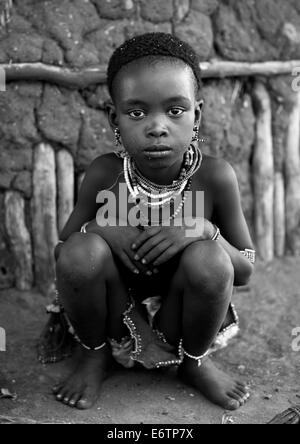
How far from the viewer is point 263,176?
344 centimetres

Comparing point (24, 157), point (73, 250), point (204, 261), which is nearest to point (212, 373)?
point (204, 261)

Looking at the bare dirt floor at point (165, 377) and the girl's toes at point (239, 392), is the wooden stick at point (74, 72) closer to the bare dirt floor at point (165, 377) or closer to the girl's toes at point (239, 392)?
the bare dirt floor at point (165, 377)

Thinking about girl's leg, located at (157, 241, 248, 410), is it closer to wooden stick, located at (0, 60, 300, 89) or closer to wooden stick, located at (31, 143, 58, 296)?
wooden stick, located at (31, 143, 58, 296)

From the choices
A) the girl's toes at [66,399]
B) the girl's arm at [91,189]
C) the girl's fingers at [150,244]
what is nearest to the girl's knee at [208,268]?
the girl's fingers at [150,244]

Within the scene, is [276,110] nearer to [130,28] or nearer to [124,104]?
[130,28]

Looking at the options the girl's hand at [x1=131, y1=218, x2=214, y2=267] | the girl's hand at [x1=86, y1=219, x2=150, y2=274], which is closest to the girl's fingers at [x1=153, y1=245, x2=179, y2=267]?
the girl's hand at [x1=131, y1=218, x2=214, y2=267]

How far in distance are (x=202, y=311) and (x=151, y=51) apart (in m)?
0.90

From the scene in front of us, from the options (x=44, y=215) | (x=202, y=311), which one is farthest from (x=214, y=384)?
(x=44, y=215)

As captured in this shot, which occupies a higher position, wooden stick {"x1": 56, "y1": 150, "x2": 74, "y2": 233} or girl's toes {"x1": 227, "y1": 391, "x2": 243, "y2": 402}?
wooden stick {"x1": 56, "y1": 150, "x2": 74, "y2": 233}

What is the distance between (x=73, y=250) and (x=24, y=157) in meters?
0.94

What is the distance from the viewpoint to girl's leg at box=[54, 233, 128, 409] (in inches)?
86.9

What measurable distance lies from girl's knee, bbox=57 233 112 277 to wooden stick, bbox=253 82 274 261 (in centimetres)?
144

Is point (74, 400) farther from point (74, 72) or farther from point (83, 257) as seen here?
point (74, 72)
